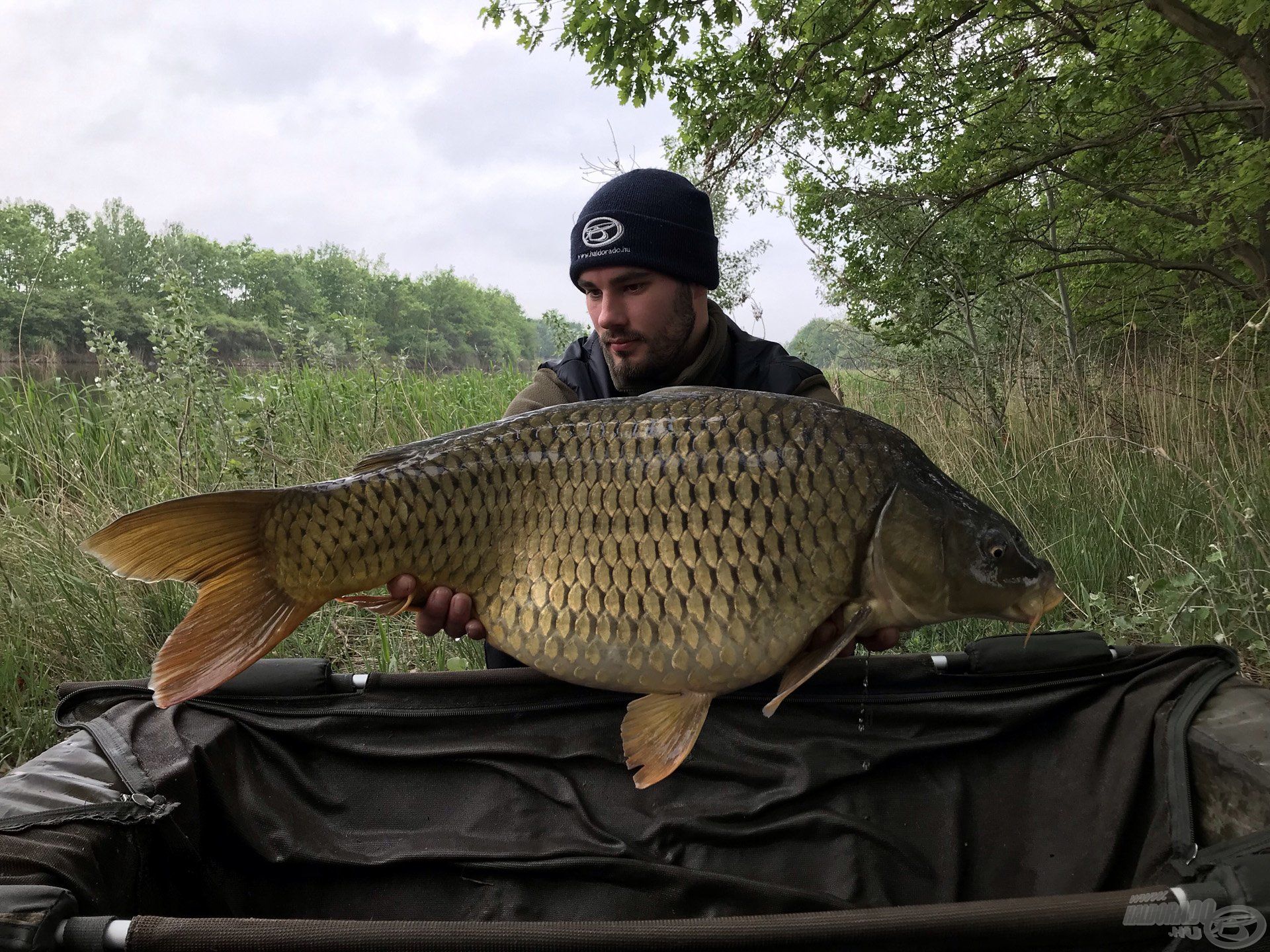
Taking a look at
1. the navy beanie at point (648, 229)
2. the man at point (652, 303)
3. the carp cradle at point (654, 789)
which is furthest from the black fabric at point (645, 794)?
the navy beanie at point (648, 229)

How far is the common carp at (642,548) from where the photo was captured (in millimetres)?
917

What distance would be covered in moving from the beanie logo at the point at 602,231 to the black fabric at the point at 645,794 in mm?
794

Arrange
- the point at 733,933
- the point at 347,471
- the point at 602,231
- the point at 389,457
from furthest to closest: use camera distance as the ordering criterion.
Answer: the point at 347,471
the point at 602,231
the point at 389,457
the point at 733,933

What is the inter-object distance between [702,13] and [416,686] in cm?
346

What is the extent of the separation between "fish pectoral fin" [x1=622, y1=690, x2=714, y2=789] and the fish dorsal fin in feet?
1.40

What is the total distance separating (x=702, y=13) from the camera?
361 cm

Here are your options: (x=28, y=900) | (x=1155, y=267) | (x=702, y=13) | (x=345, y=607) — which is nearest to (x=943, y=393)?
(x=1155, y=267)

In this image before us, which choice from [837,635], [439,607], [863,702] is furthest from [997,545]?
[439,607]

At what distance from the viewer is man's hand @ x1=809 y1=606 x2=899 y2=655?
38.4 inches

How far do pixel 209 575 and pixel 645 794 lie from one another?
2.23 feet

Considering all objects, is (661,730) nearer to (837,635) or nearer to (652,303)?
(837,635)

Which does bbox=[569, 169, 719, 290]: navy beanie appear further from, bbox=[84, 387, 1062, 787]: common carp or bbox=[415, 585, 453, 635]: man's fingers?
bbox=[415, 585, 453, 635]: man's fingers

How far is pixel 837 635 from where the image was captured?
0.99 m

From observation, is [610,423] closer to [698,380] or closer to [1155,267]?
[698,380]
